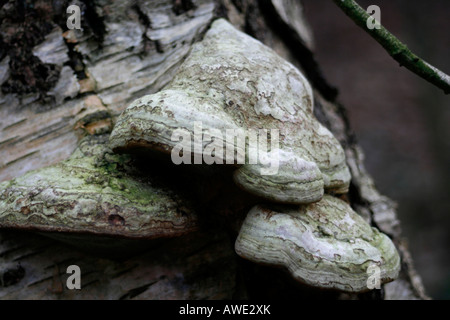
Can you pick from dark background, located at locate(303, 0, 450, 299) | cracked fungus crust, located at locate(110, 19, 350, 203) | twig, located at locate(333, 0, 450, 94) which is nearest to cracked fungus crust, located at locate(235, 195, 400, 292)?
cracked fungus crust, located at locate(110, 19, 350, 203)

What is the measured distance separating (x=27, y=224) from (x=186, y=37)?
1.43 m

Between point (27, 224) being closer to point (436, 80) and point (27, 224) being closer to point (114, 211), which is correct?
point (114, 211)

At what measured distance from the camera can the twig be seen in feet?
5.40

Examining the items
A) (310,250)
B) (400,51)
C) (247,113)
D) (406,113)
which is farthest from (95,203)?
(406,113)

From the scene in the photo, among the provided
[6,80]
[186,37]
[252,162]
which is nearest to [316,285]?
[252,162]

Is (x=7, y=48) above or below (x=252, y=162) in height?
below

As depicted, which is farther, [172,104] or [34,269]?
[34,269]

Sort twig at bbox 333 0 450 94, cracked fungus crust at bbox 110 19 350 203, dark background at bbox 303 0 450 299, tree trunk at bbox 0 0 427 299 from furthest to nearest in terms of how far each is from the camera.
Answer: dark background at bbox 303 0 450 299, tree trunk at bbox 0 0 427 299, twig at bbox 333 0 450 94, cracked fungus crust at bbox 110 19 350 203

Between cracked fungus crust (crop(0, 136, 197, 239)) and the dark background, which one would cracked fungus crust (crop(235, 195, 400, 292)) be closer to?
cracked fungus crust (crop(0, 136, 197, 239))

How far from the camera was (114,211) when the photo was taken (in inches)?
62.1

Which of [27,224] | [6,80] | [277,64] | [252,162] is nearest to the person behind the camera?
[252,162]

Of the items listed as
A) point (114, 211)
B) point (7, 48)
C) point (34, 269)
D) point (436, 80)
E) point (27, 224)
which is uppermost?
point (436, 80)

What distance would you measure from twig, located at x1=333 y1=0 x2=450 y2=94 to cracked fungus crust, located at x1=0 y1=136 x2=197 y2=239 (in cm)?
108

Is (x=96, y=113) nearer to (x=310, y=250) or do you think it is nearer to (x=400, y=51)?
(x=310, y=250)
